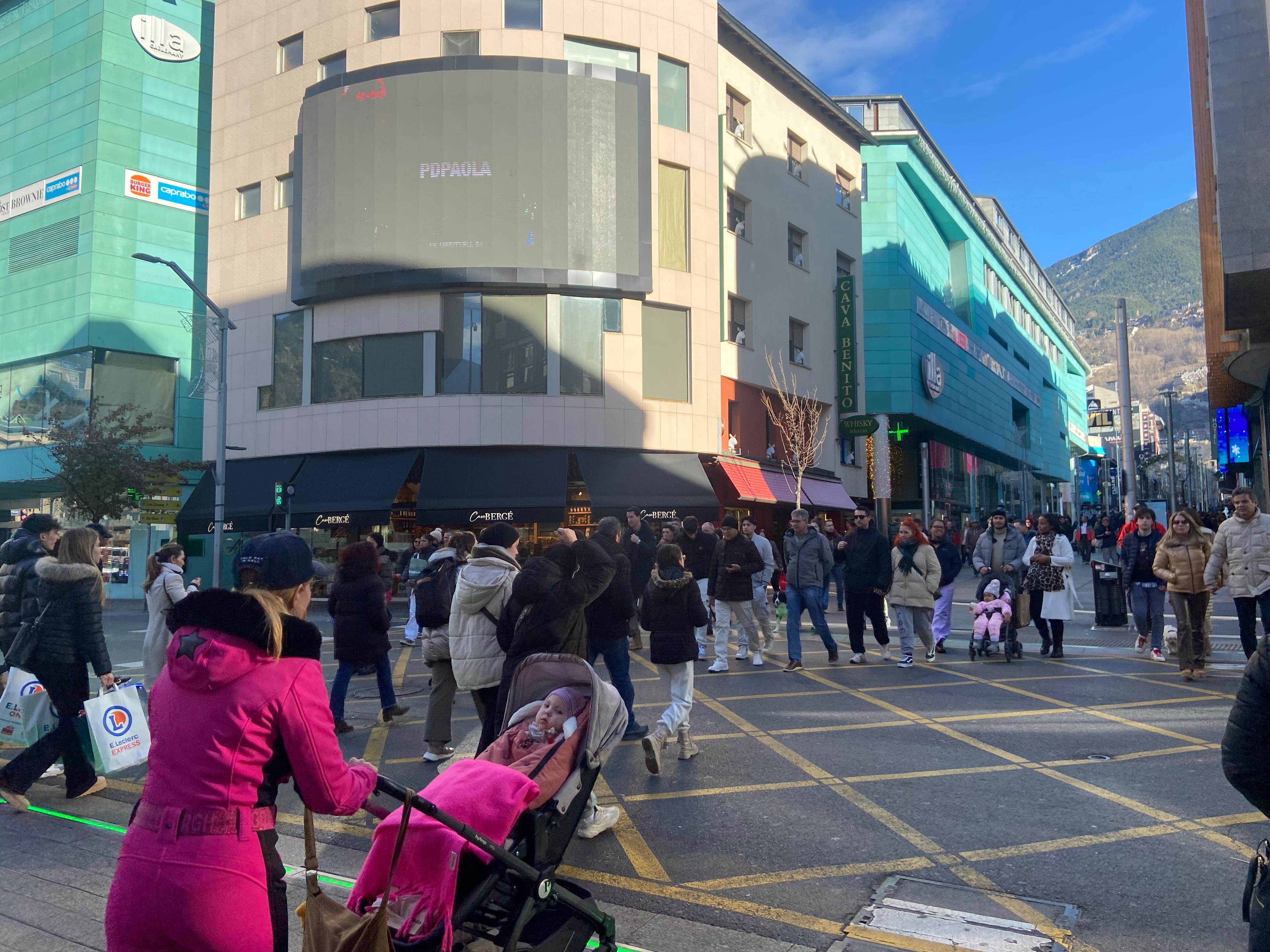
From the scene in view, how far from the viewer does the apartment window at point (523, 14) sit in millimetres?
24859

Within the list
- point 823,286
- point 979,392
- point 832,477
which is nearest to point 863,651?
point 832,477

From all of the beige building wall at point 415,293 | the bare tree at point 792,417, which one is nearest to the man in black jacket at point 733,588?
the beige building wall at point 415,293

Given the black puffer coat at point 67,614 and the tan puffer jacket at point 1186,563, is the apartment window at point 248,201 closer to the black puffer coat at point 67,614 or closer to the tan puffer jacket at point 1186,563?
the black puffer coat at point 67,614

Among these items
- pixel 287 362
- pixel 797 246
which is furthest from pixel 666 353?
pixel 287 362

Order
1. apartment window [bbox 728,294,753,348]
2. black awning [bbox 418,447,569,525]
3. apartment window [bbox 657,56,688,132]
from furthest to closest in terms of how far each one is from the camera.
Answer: apartment window [bbox 728,294,753,348], apartment window [bbox 657,56,688,132], black awning [bbox 418,447,569,525]

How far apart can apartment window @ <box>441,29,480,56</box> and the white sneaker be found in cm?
2405

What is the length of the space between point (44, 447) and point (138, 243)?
7878 millimetres

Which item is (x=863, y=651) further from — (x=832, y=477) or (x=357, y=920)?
(x=832, y=477)

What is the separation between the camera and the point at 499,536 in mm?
6402

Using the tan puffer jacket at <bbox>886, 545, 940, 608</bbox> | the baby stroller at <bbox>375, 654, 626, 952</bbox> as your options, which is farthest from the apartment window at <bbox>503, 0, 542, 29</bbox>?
the baby stroller at <bbox>375, 654, 626, 952</bbox>

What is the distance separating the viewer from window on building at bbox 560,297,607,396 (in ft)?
79.6

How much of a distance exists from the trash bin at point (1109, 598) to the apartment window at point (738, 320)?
1578 centimetres

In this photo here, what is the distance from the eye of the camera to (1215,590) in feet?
31.8

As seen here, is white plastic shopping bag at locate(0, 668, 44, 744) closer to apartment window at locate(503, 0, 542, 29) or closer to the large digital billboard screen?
the large digital billboard screen
